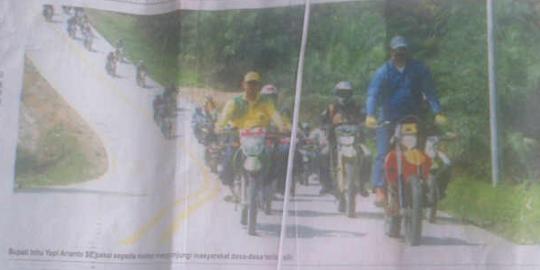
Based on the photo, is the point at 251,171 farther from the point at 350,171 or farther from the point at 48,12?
the point at 48,12

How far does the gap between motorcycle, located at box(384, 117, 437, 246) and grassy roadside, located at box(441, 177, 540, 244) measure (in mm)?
23

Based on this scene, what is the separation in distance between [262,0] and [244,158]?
0.13 m

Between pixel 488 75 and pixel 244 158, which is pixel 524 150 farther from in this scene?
pixel 244 158

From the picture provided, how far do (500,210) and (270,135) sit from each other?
0.61ft

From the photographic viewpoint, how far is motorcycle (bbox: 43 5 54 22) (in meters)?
0.49

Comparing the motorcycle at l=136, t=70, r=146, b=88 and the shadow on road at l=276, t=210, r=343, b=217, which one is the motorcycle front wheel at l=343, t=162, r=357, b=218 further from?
the motorcycle at l=136, t=70, r=146, b=88

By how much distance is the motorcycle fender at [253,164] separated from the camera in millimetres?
479

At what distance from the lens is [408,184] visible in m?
0.48

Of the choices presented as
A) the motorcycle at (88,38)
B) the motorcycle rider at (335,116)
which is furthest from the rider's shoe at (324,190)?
the motorcycle at (88,38)

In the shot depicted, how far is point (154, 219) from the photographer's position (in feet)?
1.57

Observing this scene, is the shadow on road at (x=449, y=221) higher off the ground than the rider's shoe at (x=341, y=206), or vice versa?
the rider's shoe at (x=341, y=206)

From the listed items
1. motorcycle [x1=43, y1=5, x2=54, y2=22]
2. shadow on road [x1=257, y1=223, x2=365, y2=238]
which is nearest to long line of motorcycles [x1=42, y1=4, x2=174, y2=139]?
motorcycle [x1=43, y1=5, x2=54, y2=22]

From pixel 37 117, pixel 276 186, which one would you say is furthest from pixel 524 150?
pixel 37 117

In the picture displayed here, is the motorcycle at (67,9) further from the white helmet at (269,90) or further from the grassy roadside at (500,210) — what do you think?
the grassy roadside at (500,210)
